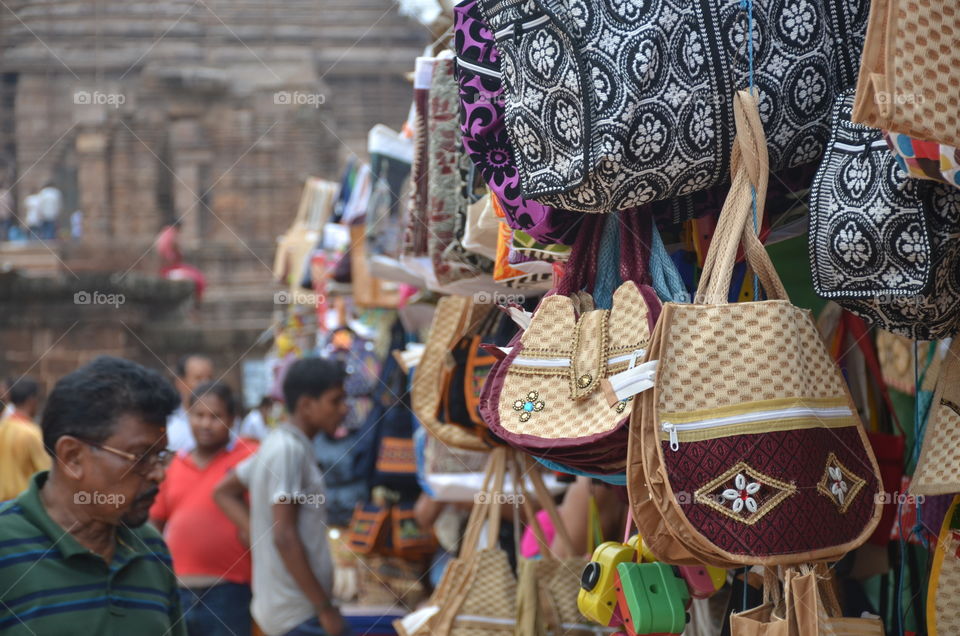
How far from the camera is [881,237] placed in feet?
5.73

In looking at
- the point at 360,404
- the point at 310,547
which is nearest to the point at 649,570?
the point at 310,547

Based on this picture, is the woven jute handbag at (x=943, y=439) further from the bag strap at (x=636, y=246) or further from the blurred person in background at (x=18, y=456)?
the blurred person in background at (x=18, y=456)

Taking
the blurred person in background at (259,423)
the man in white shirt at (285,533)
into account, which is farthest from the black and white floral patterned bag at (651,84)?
the blurred person in background at (259,423)

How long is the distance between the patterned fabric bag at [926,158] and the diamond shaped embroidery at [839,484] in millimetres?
458

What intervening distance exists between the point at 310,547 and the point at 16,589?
198 centimetres

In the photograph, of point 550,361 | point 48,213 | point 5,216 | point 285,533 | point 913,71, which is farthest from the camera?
point 5,216

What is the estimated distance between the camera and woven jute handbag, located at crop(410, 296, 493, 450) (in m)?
3.22

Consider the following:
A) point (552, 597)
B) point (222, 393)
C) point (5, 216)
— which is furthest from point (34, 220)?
point (552, 597)

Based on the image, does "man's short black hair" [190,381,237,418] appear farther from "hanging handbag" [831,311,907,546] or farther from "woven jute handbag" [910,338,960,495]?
"woven jute handbag" [910,338,960,495]

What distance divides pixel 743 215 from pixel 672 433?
1.25 feet

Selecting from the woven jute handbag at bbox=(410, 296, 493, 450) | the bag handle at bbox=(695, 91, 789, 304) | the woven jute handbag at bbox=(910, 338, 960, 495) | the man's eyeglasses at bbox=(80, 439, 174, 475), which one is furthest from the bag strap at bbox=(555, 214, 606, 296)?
the man's eyeglasses at bbox=(80, 439, 174, 475)

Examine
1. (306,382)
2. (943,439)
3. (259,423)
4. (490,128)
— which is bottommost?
(259,423)

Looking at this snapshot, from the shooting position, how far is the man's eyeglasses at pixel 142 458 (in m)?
2.76

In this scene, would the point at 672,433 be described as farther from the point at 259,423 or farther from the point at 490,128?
the point at 259,423
